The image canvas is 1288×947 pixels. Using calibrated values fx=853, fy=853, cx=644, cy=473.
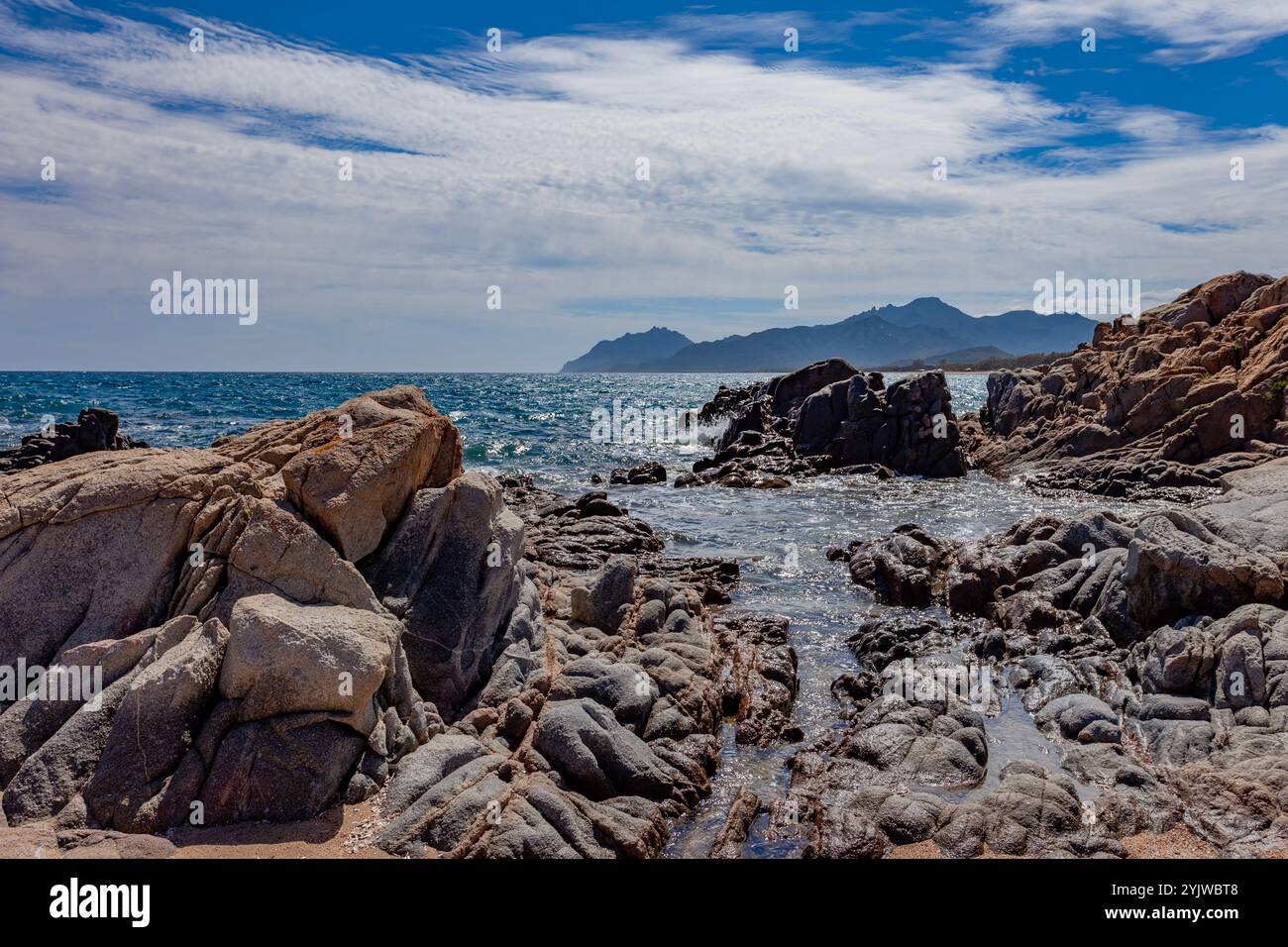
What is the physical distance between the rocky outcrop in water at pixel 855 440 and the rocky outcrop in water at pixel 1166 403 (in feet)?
15.1

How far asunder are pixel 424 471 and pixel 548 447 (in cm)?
4823

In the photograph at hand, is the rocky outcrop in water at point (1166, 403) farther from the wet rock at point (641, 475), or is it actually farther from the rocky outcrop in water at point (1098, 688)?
the wet rock at point (641, 475)

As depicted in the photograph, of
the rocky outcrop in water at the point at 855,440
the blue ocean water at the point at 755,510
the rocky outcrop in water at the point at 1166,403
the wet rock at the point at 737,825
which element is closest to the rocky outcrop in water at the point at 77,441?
the blue ocean water at the point at 755,510

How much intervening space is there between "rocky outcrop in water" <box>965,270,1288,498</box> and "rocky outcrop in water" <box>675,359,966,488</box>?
461 centimetres

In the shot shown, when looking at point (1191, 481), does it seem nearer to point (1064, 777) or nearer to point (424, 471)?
point (1064, 777)

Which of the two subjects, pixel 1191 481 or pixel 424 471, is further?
pixel 1191 481

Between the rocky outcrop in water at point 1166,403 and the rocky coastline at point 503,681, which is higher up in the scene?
the rocky outcrop in water at point 1166,403

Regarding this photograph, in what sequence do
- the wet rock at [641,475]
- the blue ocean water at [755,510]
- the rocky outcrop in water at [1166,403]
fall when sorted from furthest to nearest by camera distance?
1. the wet rock at [641,475]
2. the rocky outcrop in water at [1166,403]
3. the blue ocean water at [755,510]

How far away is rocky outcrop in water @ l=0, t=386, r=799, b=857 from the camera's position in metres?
10.5

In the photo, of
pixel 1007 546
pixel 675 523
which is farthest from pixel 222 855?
pixel 675 523

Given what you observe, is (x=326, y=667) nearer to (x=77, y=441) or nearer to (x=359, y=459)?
(x=359, y=459)

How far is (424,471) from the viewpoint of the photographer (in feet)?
51.3

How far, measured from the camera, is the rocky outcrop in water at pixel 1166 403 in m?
40.0

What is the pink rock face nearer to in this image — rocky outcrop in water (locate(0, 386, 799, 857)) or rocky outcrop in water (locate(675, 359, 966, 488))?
rocky outcrop in water (locate(0, 386, 799, 857))
